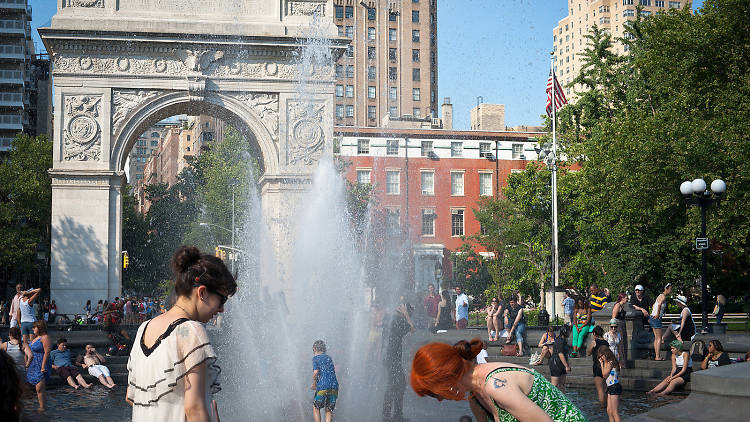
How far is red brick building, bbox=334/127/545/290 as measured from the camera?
52031 mm

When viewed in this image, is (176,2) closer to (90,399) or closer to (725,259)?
(90,399)

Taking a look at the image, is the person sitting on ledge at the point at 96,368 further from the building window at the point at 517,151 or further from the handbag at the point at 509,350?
the building window at the point at 517,151

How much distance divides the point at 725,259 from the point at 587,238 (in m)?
6.90

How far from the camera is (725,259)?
30156 mm

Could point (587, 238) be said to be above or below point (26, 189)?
below

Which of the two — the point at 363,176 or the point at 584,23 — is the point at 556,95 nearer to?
the point at 363,176

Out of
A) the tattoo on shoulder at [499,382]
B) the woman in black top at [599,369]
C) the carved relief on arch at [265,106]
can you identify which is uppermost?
the carved relief on arch at [265,106]

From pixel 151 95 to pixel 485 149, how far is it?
100 feet

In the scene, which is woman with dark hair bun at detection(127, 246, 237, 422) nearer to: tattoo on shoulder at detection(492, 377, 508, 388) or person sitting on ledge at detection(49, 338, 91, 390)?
tattoo on shoulder at detection(492, 377, 508, 388)

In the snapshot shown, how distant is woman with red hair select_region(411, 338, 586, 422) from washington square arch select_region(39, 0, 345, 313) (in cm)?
2385

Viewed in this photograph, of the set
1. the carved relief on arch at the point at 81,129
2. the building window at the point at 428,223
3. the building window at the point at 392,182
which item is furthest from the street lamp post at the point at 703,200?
the building window at the point at 428,223

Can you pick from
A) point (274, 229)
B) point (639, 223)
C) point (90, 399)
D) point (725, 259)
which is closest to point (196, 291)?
point (90, 399)

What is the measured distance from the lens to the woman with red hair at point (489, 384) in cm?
319

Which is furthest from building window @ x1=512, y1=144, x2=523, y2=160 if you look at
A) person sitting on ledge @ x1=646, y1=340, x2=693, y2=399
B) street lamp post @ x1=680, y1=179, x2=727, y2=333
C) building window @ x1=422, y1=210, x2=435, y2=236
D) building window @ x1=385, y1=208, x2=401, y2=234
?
person sitting on ledge @ x1=646, y1=340, x2=693, y2=399
